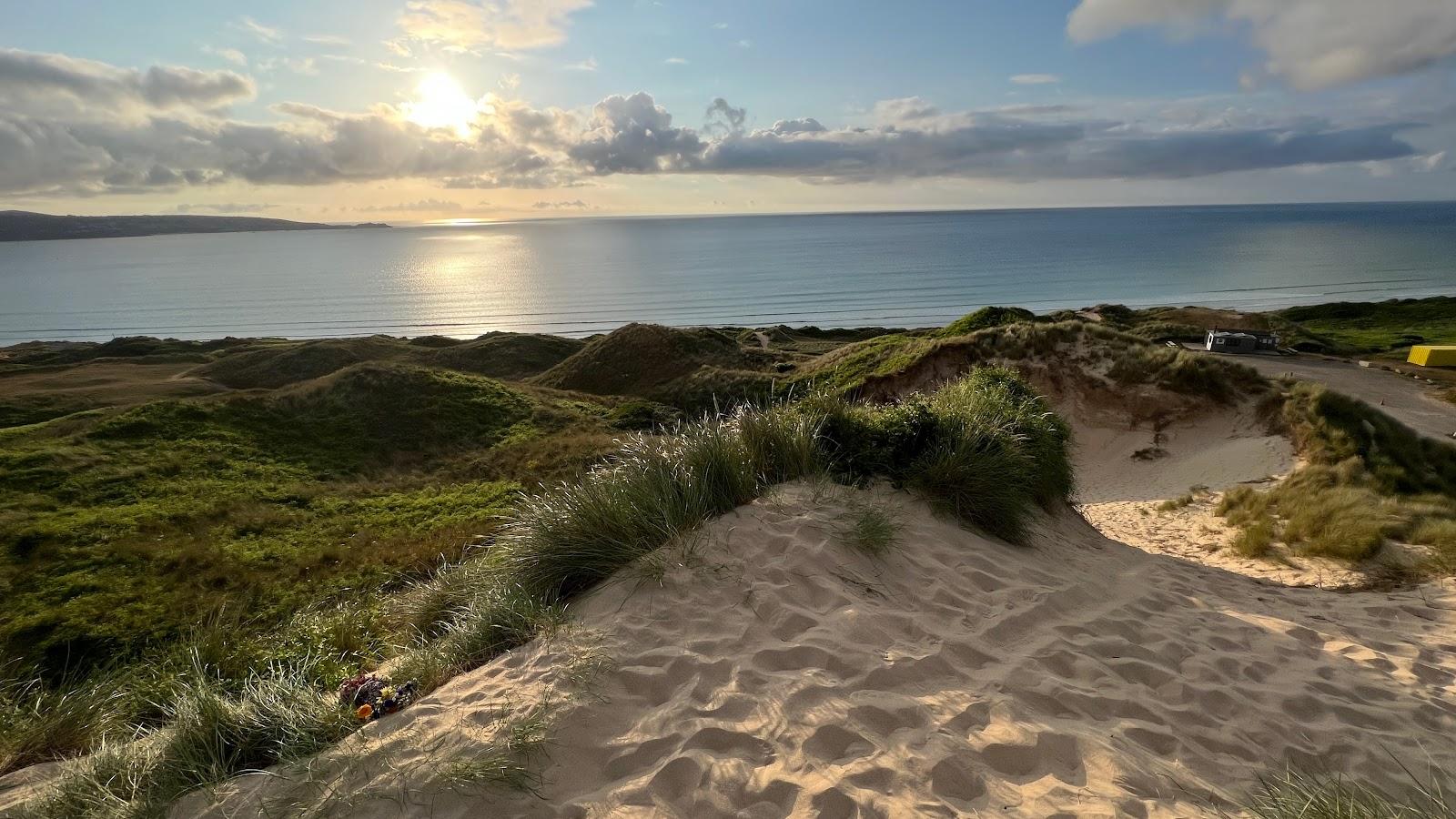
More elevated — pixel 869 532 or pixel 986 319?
pixel 986 319

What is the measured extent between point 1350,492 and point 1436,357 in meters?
31.6

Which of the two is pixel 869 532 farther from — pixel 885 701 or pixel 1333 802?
pixel 1333 802

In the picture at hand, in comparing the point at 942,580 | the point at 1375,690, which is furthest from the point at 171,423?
the point at 1375,690

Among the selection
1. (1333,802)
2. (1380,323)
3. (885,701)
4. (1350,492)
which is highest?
(1380,323)

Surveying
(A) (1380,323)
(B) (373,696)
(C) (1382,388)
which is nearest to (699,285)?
(A) (1380,323)

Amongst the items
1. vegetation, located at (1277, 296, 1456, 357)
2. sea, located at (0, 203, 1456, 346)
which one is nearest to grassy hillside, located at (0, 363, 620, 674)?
vegetation, located at (1277, 296, 1456, 357)

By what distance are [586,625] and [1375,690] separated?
520cm

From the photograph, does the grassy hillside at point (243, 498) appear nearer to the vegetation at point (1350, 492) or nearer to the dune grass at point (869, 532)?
the dune grass at point (869, 532)

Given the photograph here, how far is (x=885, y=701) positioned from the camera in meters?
3.88

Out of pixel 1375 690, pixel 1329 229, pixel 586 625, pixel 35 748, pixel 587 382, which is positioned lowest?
pixel 587 382

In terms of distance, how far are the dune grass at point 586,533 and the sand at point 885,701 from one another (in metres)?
0.28

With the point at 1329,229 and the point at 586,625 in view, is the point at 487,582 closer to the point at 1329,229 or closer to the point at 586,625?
the point at 586,625

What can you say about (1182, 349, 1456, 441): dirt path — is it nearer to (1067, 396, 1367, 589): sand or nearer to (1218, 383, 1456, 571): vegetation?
(1067, 396, 1367, 589): sand

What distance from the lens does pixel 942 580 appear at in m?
5.65
